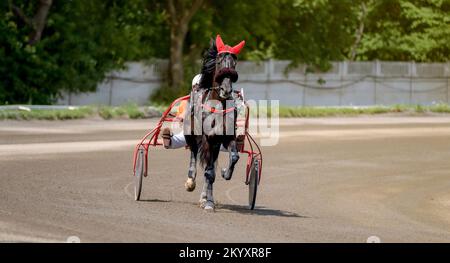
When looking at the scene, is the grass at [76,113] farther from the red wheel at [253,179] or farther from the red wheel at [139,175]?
the red wheel at [253,179]

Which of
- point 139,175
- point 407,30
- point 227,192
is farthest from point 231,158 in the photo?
point 407,30

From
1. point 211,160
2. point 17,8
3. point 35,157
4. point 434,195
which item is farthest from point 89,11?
point 211,160

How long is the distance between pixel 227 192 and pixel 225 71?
434cm

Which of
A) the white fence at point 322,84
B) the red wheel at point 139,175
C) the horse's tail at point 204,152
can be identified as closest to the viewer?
the horse's tail at point 204,152

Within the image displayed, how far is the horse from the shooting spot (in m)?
13.4

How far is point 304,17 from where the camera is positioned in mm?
47750

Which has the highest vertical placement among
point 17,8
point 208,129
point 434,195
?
point 17,8

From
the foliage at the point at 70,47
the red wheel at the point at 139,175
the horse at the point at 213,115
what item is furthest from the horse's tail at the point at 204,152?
the foliage at the point at 70,47

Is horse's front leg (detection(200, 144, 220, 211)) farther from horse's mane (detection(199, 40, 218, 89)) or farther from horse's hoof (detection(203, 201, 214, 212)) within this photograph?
horse's mane (detection(199, 40, 218, 89))

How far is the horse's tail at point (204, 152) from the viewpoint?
14.0 m

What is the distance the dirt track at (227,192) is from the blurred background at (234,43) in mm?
6920

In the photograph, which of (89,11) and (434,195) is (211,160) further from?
(89,11)

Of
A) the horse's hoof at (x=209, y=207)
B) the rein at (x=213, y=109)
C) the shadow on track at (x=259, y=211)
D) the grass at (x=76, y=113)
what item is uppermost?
the rein at (x=213, y=109)
